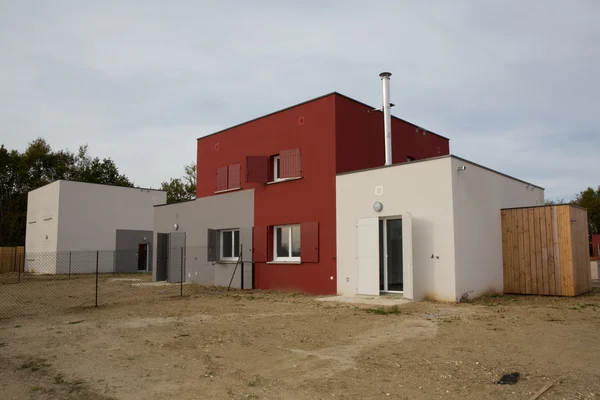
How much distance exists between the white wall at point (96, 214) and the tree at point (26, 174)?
1356cm

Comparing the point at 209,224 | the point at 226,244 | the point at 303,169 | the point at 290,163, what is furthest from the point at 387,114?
the point at 209,224

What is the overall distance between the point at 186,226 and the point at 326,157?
768 cm

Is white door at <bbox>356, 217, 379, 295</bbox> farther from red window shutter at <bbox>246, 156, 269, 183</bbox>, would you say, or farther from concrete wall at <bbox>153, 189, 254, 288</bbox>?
concrete wall at <bbox>153, 189, 254, 288</bbox>

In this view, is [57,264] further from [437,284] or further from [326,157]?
[437,284]

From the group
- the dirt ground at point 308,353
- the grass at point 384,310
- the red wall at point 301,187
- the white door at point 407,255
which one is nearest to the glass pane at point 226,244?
the red wall at point 301,187

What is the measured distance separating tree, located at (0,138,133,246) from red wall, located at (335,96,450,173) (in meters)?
37.2

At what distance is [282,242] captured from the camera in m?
15.6

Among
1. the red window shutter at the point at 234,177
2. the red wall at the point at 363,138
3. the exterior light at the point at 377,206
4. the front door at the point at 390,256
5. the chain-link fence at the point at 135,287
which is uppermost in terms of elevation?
the red wall at the point at 363,138

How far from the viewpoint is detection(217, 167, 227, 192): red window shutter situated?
17688 millimetres

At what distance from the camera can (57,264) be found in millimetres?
30172

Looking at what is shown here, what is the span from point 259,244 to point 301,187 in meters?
2.57

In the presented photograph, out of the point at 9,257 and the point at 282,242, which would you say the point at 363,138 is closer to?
the point at 282,242

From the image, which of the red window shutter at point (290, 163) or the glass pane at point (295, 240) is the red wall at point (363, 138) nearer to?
the red window shutter at point (290, 163)

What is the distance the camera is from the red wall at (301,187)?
45.8 ft
